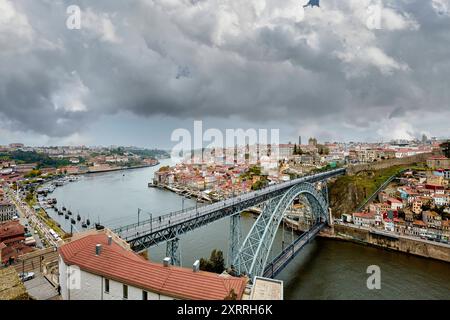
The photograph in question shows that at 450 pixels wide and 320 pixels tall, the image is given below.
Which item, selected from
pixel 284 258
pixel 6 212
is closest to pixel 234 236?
pixel 284 258

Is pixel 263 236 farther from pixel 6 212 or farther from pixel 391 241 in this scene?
pixel 6 212

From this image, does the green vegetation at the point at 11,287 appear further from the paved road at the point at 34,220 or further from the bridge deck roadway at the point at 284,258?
the paved road at the point at 34,220

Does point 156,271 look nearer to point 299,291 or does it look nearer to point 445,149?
point 299,291

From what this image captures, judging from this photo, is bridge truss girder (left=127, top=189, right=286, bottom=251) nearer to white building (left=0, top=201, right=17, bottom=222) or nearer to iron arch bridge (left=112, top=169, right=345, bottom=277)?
iron arch bridge (left=112, top=169, right=345, bottom=277)

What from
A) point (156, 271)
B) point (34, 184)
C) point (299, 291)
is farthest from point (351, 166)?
point (34, 184)

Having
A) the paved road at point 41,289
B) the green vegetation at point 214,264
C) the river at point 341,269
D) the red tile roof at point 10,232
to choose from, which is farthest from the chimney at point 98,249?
the red tile roof at point 10,232
